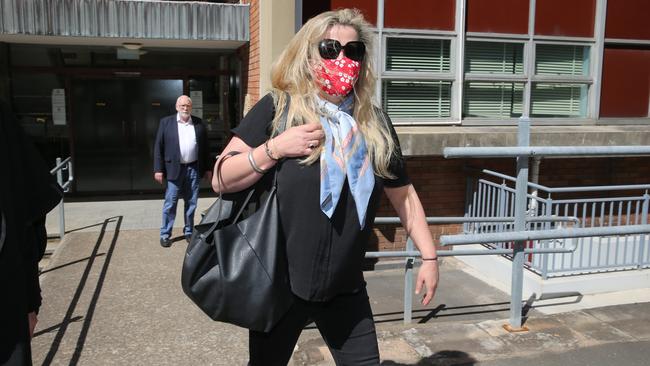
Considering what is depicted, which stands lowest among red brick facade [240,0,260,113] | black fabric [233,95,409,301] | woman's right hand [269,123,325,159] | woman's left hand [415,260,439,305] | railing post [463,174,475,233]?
railing post [463,174,475,233]

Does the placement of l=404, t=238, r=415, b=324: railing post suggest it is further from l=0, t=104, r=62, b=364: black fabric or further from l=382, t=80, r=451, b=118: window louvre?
l=382, t=80, r=451, b=118: window louvre

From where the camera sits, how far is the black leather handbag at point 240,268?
213cm

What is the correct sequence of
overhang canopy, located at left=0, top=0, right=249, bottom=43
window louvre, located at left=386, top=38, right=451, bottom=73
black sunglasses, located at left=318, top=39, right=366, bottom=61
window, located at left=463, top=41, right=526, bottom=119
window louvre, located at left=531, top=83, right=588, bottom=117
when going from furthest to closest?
window louvre, located at left=531, top=83, right=588, bottom=117, overhang canopy, located at left=0, top=0, right=249, bottom=43, window, located at left=463, top=41, right=526, bottom=119, window louvre, located at left=386, top=38, right=451, bottom=73, black sunglasses, located at left=318, top=39, right=366, bottom=61

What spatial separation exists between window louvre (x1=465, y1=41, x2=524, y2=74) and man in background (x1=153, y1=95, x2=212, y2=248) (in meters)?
3.33

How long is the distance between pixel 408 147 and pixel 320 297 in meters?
4.68

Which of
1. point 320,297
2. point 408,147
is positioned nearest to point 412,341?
point 320,297

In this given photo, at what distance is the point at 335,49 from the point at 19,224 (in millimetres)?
1177

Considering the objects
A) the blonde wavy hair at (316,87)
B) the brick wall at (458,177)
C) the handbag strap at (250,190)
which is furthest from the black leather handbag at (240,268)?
the brick wall at (458,177)

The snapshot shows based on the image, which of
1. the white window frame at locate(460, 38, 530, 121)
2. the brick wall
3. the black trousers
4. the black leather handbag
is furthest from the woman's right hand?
the white window frame at locate(460, 38, 530, 121)

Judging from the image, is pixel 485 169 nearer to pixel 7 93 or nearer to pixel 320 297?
pixel 320 297

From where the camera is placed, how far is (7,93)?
32.1ft

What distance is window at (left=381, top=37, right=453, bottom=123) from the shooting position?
24.2 feet

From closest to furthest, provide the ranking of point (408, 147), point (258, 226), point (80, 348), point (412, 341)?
point (258, 226)
point (412, 341)
point (80, 348)
point (408, 147)

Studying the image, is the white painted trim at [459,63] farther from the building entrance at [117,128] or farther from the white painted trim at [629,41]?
the building entrance at [117,128]
